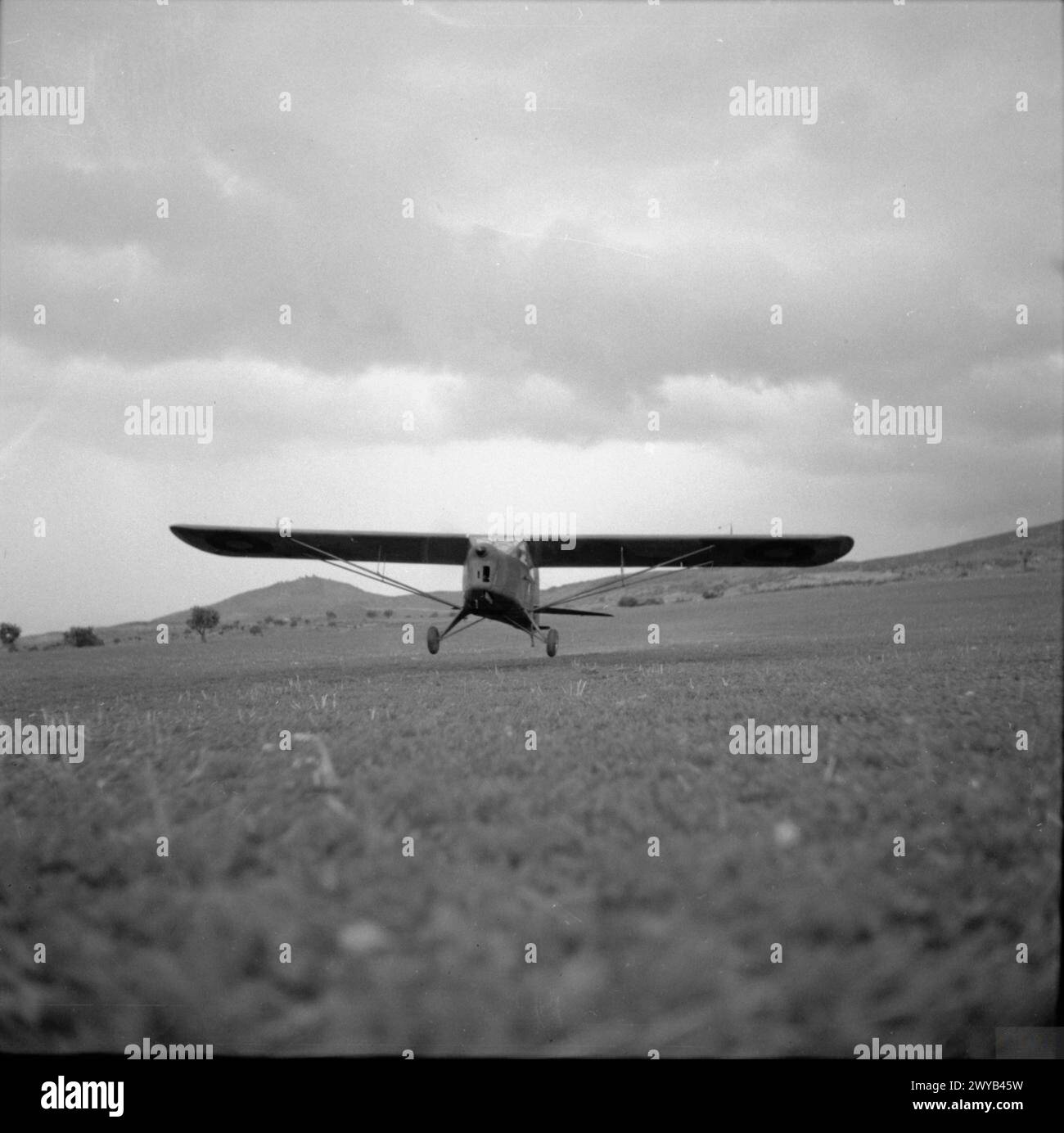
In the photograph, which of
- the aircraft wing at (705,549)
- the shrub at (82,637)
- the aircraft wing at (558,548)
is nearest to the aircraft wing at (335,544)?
the aircraft wing at (558,548)

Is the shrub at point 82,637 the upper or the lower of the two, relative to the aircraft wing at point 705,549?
lower

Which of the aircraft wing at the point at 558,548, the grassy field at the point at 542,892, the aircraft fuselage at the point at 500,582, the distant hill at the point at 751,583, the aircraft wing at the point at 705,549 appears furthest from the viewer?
the aircraft wing at the point at 705,549

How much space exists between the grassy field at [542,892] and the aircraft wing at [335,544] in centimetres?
634

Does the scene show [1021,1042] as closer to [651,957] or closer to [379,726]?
[651,957]

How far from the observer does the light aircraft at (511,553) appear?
8102 millimetres

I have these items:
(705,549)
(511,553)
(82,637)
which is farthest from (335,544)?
(705,549)

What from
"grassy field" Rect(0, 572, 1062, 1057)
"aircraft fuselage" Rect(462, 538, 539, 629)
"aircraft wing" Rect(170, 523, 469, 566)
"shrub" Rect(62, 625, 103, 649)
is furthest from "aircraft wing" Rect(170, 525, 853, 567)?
"grassy field" Rect(0, 572, 1062, 1057)

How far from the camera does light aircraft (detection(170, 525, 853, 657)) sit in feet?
26.6

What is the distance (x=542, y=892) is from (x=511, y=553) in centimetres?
789

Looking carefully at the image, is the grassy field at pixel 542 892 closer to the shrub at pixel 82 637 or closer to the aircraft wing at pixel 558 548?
the shrub at pixel 82 637

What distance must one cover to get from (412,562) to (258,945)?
10517 mm
